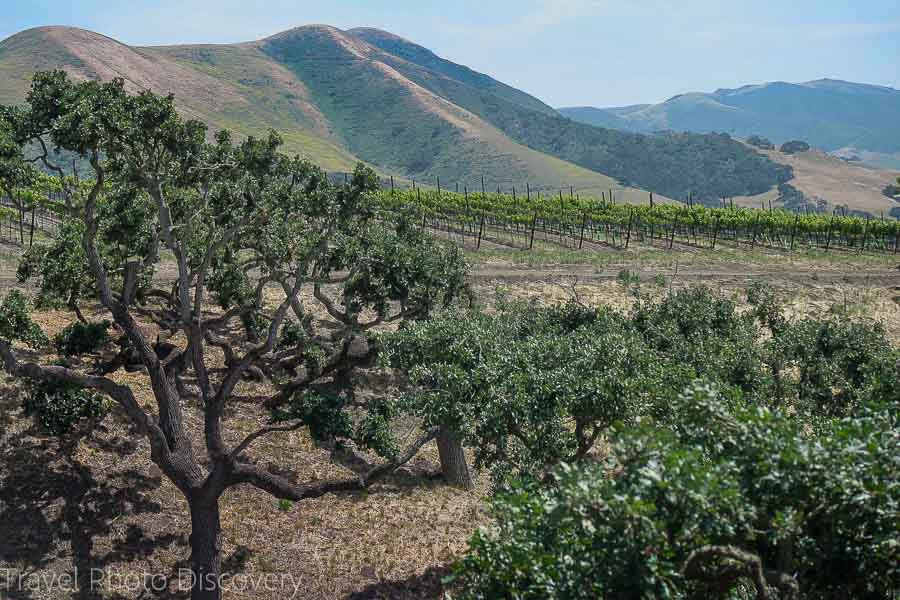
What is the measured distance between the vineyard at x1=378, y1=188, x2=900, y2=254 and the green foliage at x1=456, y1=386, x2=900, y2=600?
60.0 metres

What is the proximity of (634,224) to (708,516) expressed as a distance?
7207 centimetres

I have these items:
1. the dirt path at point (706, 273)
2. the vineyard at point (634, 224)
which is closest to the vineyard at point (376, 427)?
the dirt path at point (706, 273)

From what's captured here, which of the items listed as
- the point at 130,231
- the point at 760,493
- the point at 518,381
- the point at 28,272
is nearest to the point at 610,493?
the point at 760,493

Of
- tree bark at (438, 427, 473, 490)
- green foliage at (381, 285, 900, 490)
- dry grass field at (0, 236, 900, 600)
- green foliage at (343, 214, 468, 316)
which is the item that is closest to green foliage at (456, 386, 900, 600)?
green foliage at (381, 285, 900, 490)

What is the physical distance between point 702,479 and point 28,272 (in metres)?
21.1

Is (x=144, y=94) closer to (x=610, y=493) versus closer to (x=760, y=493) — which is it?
(x=610, y=493)

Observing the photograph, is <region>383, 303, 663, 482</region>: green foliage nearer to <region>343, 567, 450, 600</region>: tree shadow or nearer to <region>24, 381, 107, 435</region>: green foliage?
<region>343, 567, 450, 600</region>: tree shadow

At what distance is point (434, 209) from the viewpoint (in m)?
72.9

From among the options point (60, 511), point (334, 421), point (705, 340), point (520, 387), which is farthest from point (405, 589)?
point (705, 340)

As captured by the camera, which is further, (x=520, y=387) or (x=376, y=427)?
(x=376, y=427)

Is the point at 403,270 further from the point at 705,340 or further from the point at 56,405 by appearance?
the point at 705,340

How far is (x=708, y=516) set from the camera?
6.66 metres

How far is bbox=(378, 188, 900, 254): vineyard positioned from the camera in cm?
7122

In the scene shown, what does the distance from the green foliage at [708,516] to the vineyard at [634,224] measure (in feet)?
197
